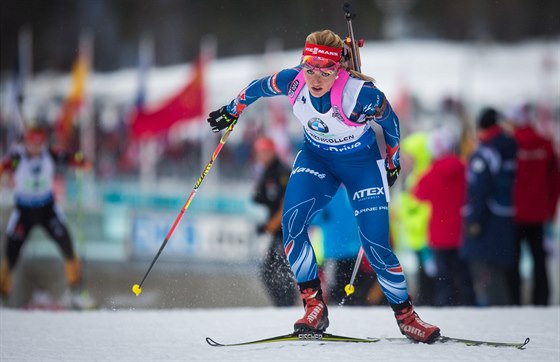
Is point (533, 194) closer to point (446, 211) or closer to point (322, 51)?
point (446, 211)

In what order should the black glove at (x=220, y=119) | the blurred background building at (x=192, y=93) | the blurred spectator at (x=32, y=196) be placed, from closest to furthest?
the black glove at (x=220, y=119)
the blurred spectator at (x=32, y=196)
the blurred background building at (x=192, y=93)

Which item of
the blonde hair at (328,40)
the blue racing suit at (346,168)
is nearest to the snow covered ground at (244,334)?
the blue racing suit at (346,168)

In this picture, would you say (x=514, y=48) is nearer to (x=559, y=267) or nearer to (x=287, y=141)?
(x=287, y=141)

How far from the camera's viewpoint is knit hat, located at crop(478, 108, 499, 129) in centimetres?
810

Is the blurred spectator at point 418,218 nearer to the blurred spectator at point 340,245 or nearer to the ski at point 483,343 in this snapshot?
the blurred spectator at point 340,245

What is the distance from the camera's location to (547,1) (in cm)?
4038

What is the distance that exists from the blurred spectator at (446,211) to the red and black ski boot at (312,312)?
316 cm

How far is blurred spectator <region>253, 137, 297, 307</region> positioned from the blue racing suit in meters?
2.75

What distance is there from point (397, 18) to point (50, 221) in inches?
1214

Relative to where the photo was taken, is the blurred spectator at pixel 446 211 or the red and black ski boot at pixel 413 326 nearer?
the red and black ski boot at pixel 413 326

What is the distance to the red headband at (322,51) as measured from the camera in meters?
4.97

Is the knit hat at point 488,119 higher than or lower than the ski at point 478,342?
higher

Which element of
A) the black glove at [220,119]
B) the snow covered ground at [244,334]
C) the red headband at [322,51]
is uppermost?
the red headband at [322,51]

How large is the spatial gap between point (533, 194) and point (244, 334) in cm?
379
